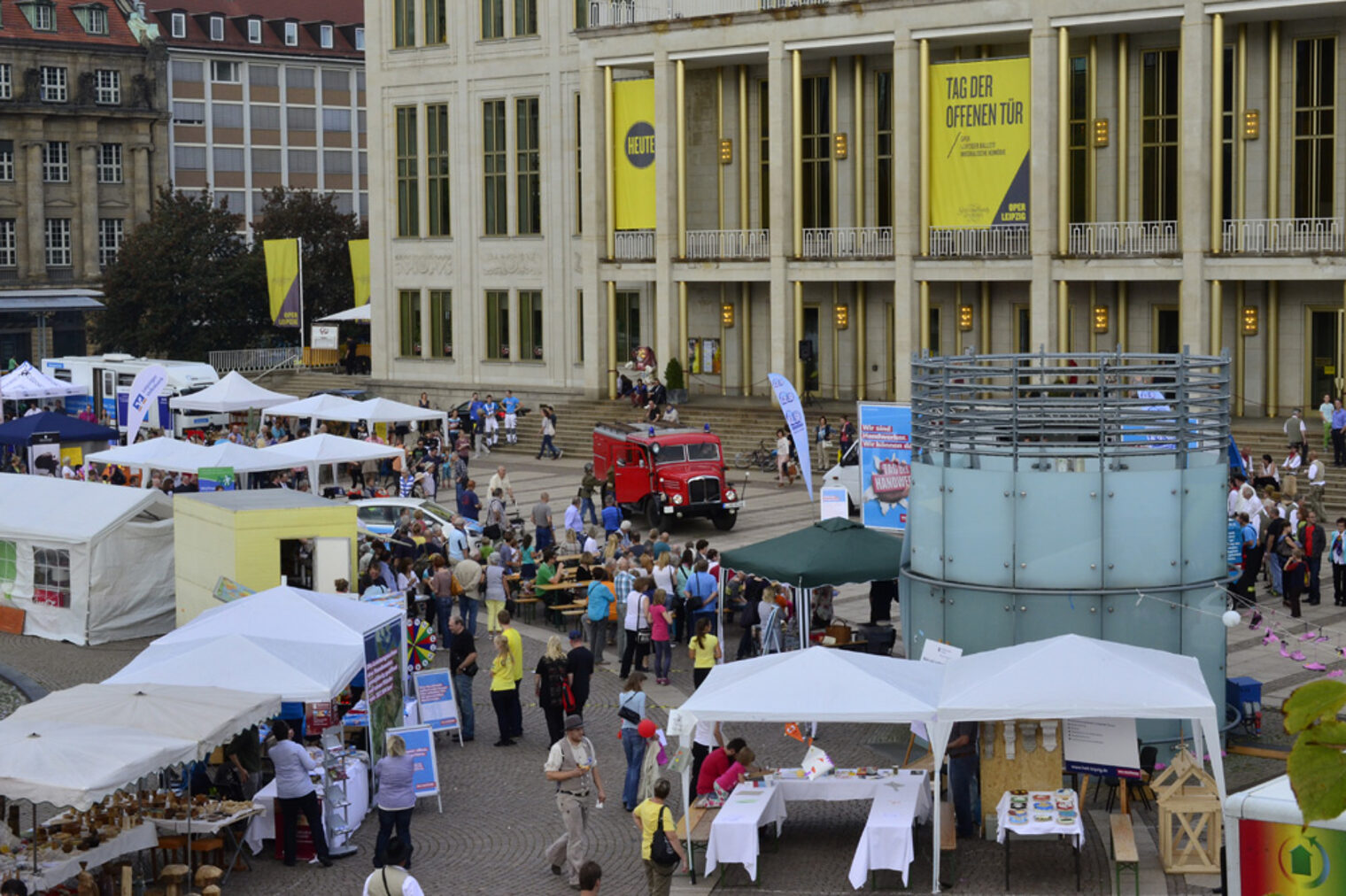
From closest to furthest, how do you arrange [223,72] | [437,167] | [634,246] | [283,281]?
1. [634,246]
2. [437,167]
3. [283,281]
4. [223,72]

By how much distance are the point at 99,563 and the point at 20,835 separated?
10736 mm

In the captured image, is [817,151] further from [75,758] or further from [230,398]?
[75,758]

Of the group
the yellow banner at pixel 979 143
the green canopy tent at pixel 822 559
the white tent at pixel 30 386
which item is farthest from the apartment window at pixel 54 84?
the green canopy tent at pixel 822 559

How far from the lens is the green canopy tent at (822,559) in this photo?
2128cm

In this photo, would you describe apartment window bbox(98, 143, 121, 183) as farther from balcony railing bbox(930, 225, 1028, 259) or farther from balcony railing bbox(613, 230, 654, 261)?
balcony railing bbox(930, 225, 1028, 259)

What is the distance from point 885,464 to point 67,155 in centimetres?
7582

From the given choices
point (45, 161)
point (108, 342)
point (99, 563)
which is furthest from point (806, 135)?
point (45, 161)

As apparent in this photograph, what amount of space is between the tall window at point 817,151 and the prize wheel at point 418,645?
1178 inches

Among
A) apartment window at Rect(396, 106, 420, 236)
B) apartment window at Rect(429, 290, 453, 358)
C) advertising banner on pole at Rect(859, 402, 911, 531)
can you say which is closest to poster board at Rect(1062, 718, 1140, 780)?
advertising banner on pole at Rect(859, 402, 911, 531)

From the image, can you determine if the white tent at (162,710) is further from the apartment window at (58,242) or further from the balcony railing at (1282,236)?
the apartment window at (58,242)

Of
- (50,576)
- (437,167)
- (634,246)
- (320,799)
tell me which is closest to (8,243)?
(437,167)

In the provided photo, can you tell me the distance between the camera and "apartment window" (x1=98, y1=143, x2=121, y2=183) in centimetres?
9350

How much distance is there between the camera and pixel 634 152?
171 ft

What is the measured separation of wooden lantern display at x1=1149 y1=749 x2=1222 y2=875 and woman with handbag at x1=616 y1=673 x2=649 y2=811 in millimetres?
4864
